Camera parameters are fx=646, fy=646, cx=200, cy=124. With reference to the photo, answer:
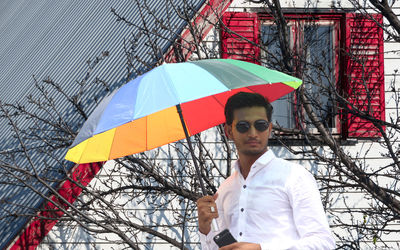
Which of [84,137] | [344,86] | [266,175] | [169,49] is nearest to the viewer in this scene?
[266,175]

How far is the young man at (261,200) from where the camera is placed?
9.14 feet

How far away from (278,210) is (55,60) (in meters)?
5.83

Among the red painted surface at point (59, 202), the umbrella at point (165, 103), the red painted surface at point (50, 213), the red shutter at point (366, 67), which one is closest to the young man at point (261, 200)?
the umbrella at point (165, 103)

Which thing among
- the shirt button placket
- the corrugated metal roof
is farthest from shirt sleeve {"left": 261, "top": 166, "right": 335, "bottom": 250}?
the corrugated metal roof

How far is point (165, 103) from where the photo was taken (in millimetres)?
2996

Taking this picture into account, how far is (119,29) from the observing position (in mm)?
7887

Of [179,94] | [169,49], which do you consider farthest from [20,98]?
[179,94]

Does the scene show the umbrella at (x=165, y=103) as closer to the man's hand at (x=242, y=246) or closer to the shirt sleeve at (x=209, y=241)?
the shirt sleeve at (x=209, y=241)

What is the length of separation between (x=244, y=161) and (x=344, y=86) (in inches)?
201

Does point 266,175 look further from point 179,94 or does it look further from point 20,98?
point 20,98

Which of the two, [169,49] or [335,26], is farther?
[335,26]

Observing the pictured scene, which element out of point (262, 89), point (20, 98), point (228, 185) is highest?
point (20, 98)

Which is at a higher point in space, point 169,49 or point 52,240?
point 169,49

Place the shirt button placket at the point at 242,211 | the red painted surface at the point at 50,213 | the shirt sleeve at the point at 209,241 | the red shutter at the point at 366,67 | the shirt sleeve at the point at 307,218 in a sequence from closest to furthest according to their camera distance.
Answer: the shirt sleeve at the point at 307,218 → the shirt button placket at the point at 242,211 → the shirt sleeve at the point at 209,241 → the red painted surface at the point at 50,213 → the red shutter at the point at 366,67
